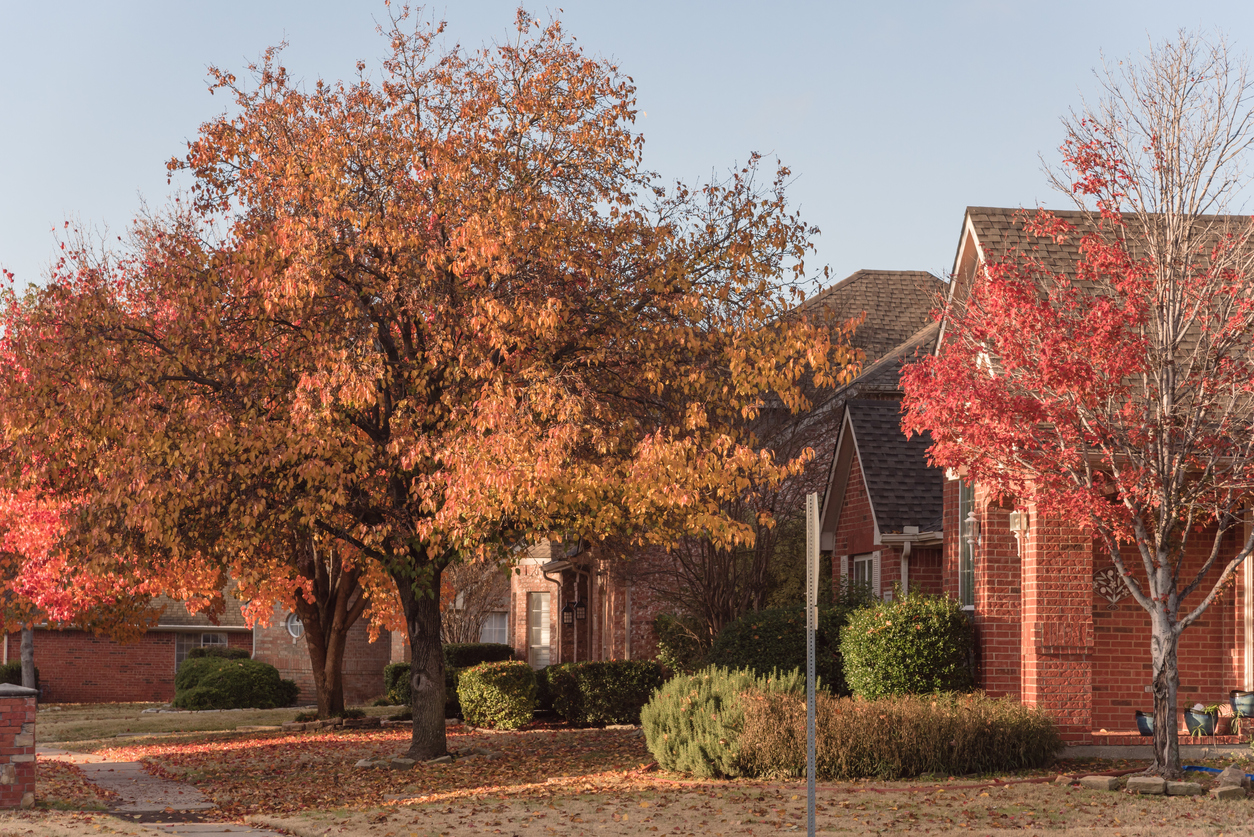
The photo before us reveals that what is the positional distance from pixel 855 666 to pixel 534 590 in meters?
21.9

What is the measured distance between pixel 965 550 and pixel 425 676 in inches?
306

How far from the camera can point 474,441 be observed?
44.9 feet

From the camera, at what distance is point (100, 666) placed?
1607 inches

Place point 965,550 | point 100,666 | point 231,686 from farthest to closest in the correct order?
point 100,666 < point 231,686 < point 965,550

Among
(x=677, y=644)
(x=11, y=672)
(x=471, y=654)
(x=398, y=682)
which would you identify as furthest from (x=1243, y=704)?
(x=11, y=672)

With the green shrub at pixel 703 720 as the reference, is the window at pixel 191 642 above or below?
below

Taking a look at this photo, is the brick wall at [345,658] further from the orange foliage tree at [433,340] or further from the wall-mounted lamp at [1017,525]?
the wall-mounted lamp at [1017,525]

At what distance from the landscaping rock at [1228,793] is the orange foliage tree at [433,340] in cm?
536

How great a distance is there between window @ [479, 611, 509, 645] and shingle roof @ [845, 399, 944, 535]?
2368 centimetres

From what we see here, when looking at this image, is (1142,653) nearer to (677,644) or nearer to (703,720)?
(703,720)

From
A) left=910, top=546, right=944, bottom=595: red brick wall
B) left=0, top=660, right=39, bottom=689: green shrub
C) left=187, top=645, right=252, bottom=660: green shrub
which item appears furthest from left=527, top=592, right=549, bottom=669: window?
left=910, top=546, right=944, bottom=595: red brick wall

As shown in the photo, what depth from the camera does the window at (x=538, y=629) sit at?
122 ft

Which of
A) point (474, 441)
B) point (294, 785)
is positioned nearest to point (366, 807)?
point (294, 785)

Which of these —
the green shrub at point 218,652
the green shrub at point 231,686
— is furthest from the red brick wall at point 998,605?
the green shrub at point 218,652
